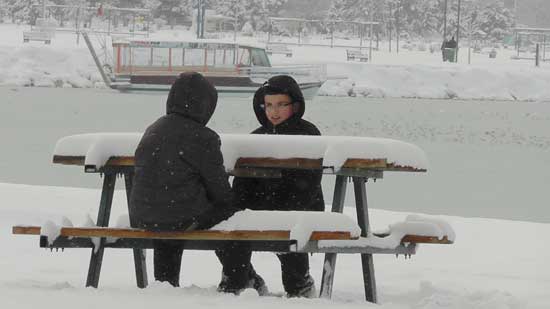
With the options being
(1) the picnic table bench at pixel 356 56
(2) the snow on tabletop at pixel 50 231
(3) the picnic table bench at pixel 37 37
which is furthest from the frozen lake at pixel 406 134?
(3) the picnic table bench at pixel 37 37

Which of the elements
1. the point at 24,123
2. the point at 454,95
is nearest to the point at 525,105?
the point at 454,95

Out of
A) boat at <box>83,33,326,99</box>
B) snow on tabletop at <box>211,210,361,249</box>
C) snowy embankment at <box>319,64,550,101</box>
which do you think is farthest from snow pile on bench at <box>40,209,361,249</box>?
snowy embankment at <box>319,64,550,101</box>

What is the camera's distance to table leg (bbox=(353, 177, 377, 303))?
471 cm

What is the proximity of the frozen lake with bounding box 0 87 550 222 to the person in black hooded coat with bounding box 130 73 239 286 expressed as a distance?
779 centimetres

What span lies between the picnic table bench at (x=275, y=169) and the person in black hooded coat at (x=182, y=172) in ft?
0.25

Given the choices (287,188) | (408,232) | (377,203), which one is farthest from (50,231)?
(377,203)

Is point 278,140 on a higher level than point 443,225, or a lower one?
higher

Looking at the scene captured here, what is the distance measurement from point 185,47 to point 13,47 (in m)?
11.8

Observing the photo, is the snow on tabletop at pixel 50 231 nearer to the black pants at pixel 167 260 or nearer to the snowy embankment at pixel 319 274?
the snowy embankment at pixel 319 274

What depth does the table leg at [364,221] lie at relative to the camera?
15.4 feet

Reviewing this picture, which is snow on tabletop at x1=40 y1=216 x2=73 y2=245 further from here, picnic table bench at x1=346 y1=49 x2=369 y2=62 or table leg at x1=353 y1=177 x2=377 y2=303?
picnic table bench at x1=346 y1=49 x2=369 y2=62

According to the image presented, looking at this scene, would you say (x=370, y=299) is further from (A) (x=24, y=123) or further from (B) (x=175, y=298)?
(A) (x=24, y=123)

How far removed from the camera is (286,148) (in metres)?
4.59

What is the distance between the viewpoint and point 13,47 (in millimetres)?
53656
